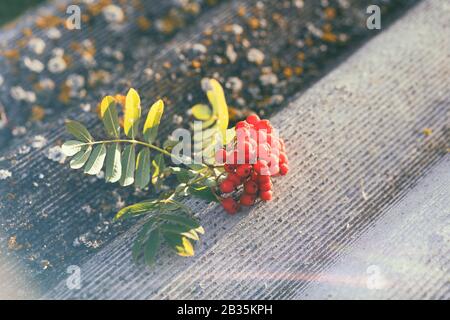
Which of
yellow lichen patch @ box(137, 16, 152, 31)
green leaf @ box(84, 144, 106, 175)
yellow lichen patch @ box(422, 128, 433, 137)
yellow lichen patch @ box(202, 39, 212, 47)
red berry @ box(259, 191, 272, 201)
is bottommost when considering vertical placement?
yellow lichen patch @ box(422, 128, 433, 137)

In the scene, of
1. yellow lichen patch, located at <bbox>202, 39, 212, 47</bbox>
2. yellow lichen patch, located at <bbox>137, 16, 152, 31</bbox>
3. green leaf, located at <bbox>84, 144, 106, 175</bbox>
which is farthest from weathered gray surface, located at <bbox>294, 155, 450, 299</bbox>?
yellow lichen patch, located at <bbox>137, 16, 152, 31</bbox>

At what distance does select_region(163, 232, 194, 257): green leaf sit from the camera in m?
2.09

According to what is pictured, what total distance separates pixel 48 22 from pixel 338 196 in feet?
6.30

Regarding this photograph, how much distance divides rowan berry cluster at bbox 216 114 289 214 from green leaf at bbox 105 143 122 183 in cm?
38

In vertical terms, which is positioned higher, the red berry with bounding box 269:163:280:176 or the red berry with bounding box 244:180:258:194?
the red berry with bounding box 269:163:280:176

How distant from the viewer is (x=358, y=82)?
2779mm

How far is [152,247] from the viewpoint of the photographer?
2.10 m

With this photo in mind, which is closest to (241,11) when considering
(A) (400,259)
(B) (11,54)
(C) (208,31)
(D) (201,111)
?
(C) (208,31)

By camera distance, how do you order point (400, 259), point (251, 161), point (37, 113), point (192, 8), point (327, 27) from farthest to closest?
1. point (192, 8)
2. point (327, 27)
3. point (37, 113)
4. point (400, 259)
5. point (251, 161)

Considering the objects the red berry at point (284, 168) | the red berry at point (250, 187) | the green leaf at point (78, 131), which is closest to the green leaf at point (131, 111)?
the green leaf at point (78, 131)

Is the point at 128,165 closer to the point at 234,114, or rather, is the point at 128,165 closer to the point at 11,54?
the point at 234,114

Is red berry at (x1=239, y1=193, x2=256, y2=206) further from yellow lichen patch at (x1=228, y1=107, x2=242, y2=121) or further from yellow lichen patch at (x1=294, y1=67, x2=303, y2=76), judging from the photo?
yellow lichen patch at (x1=294, y1=67, x2=303, y2=76)

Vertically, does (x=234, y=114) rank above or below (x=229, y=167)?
below

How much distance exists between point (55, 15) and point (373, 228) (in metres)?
2.14
